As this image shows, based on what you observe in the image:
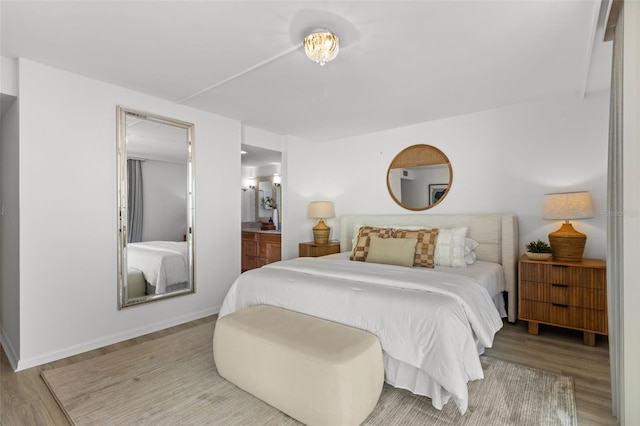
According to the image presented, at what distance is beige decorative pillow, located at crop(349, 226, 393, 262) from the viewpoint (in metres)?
3.49

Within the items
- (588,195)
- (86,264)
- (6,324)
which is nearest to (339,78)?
(588,195)

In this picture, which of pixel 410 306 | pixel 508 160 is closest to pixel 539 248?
pixel 508 160

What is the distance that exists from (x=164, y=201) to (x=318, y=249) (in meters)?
2.16

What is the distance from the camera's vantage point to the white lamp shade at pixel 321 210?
4.78 metres

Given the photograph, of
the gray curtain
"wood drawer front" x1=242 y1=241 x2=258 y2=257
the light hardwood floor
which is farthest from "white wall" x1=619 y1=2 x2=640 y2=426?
"wood drawer front" x1=242 y1=241 x2=258 y2=257

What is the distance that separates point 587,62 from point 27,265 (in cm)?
464

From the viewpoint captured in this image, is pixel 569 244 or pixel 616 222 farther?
pixel 569 244

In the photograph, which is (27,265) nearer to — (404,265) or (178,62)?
(178,62)

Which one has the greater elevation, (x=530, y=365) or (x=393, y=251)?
(x=393, y=251)

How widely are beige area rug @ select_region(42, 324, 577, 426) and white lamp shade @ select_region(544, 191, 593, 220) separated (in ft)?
4.74

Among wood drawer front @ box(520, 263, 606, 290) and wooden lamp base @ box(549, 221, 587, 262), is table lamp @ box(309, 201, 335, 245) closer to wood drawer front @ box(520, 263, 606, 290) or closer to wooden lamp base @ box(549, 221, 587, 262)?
wood drawer front @ box(520, 263, 606, 290)

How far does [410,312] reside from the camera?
1.90 meters

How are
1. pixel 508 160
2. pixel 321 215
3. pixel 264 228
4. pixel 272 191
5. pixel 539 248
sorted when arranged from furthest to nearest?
pixel 272 191 → pixel 264 228 → pixel 321 215 → pixel 508 160 → pixel 539 248

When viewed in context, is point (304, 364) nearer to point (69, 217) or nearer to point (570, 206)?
point (69, 217)
